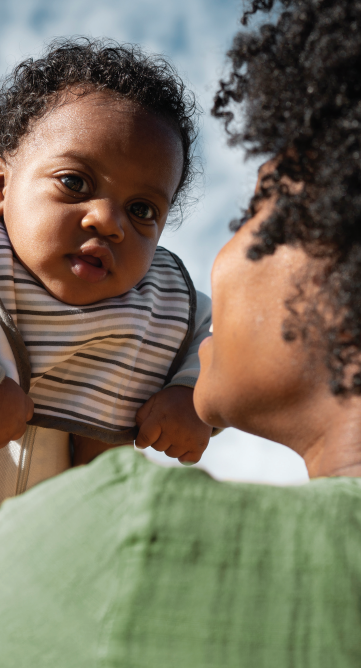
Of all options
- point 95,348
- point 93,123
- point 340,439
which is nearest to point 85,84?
point 93,123

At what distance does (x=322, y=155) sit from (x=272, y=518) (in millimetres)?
487

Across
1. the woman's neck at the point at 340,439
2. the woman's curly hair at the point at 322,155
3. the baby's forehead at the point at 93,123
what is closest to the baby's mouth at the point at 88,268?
the baby's forehead at the point at 93,123

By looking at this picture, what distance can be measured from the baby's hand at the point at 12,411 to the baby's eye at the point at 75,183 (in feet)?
1.69

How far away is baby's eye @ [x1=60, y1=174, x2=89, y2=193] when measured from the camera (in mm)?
1554

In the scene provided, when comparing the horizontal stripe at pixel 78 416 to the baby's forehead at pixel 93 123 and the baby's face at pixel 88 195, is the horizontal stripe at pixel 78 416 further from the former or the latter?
the baby's forehead at pixel 93 123

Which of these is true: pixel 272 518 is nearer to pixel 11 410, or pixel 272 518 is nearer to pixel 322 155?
pixel 322 155

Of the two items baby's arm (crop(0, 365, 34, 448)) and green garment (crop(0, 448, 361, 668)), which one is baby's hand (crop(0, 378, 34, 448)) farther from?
green garment (crop(0, 448, 361, 668))

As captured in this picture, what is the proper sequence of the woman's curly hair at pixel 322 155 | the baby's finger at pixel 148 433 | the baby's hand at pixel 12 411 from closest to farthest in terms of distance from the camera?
the woman's curly hair at pixel 322 155 → the baby's hand at pixel 12 411 → the baby's finger at pixel 148 433

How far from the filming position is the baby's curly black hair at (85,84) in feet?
5.69

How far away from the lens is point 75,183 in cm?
156

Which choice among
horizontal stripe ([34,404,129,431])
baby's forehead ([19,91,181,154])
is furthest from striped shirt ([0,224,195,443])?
baby's forehead ([19,91,181,154])

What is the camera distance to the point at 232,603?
612 millimetres

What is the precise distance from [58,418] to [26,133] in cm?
81

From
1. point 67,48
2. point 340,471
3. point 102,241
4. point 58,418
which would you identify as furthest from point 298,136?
point 67,48
